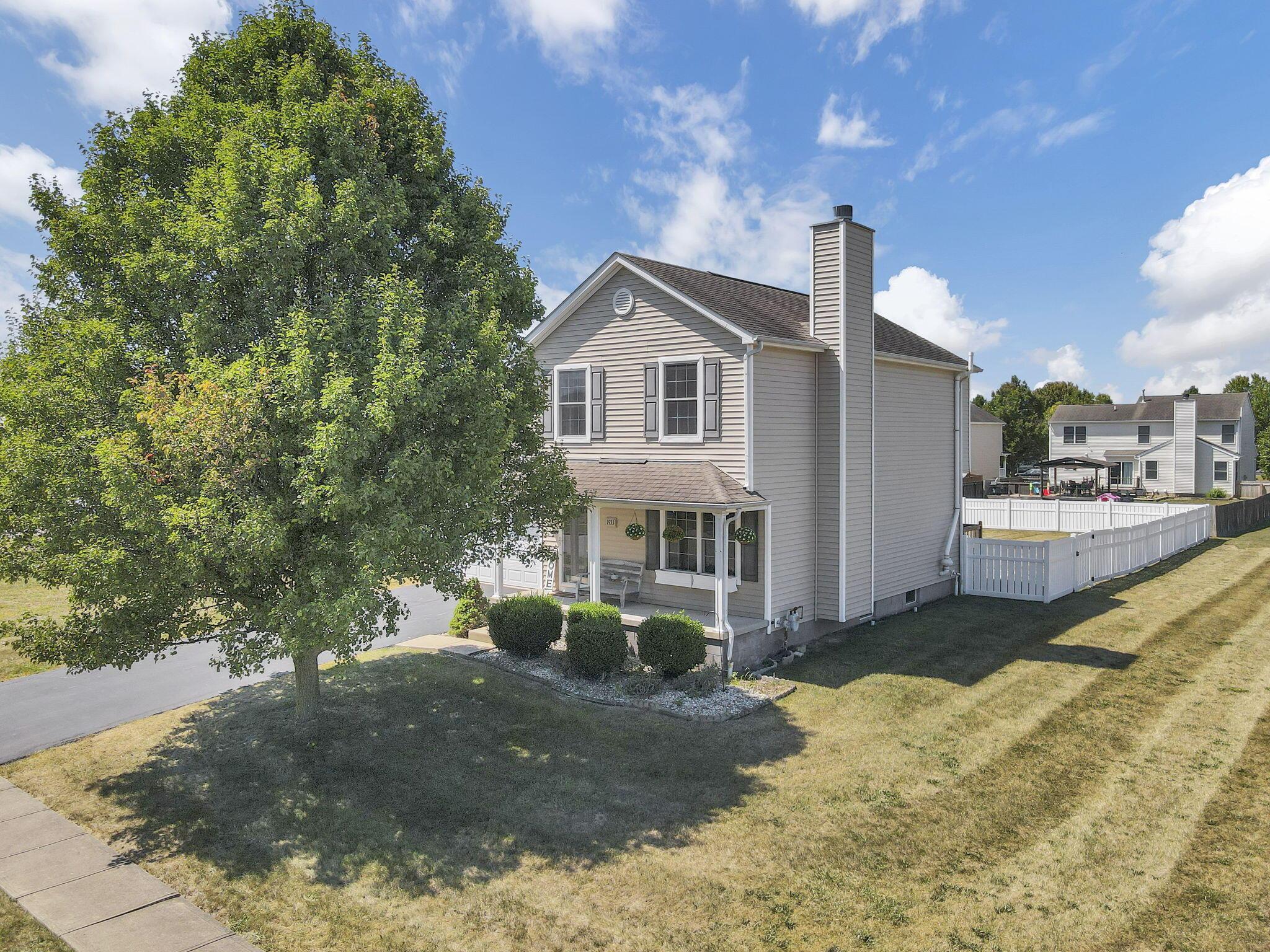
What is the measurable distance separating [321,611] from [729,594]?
8.72 metres

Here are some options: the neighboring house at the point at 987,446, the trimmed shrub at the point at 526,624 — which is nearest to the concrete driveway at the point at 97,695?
the trimmed shrub at the point at 526,624

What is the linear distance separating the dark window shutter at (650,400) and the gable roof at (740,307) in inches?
65.7

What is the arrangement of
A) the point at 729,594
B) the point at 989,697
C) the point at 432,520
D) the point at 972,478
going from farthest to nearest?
the point at 972,478 < the point at 729,594 < the point at 989,697 < the point at 432,520

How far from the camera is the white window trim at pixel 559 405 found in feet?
52.1

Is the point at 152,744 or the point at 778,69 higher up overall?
the point at 778,69

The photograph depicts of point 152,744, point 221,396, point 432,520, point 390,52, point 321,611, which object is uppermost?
point 390,52

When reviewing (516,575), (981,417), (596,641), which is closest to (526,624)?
(596,641)

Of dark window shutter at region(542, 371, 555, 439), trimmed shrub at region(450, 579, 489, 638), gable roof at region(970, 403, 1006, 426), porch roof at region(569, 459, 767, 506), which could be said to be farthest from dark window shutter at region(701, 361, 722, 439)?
gable roof at region(970, 403, 1006, 426)

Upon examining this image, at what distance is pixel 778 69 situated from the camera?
58.0ft

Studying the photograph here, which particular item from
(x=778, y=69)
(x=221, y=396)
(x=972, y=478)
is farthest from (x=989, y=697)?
(x=972, y=478)

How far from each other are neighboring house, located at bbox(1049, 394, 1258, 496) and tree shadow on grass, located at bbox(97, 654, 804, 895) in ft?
160

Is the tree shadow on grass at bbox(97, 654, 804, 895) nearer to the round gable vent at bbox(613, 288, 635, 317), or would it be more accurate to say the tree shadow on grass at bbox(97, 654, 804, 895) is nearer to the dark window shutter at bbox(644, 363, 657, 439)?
the dark window shutter at bbox(644, 363, 657, 439)

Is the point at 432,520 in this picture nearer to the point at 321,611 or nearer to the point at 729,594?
the point at 321,611

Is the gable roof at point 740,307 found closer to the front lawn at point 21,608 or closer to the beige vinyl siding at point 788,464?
the beige vinyl siding at point 788,464
